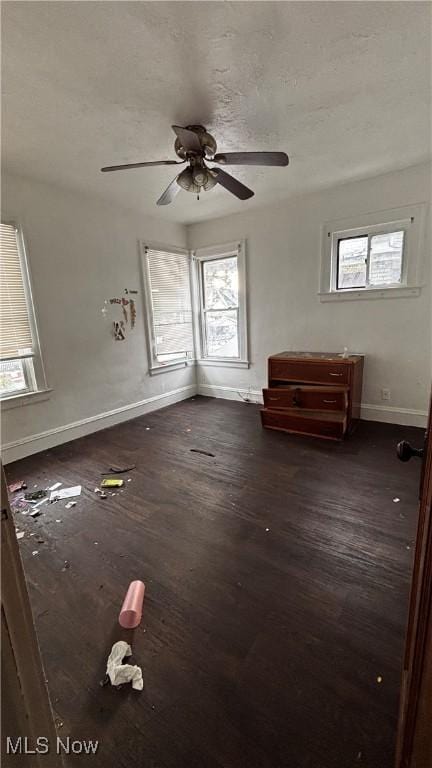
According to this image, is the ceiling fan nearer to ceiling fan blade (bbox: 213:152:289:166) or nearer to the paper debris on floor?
ceiling fan blade (bbox: 213:152:289:166)

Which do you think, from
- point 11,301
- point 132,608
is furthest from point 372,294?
point 11,301

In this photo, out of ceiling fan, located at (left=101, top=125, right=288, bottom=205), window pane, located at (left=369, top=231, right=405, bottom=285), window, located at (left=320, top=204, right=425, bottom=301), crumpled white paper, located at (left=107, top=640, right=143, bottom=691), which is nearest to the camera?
crumpled white paper, located at (left=107, top=640, right=143, bottom=691)

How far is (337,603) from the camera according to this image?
142 cm

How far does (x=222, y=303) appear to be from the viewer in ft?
15.0

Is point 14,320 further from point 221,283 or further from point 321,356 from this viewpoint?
point 321,356

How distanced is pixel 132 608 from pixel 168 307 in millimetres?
3699

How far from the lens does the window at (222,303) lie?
169 inches

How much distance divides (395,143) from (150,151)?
193cm

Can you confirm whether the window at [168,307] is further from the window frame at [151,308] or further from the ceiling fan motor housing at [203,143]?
the ceiling fan motor housing at [203,143]

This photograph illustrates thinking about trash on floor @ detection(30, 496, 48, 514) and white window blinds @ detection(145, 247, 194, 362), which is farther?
white window blinds @ detection(145, 247, 194, 362)

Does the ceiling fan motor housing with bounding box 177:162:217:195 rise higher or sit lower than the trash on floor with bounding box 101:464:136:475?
higher

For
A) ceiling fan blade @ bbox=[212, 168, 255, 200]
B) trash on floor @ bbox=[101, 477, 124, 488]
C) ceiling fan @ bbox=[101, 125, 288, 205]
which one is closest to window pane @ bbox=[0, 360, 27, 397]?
trash on floor @ bbox=[101, 477, 124, 488]

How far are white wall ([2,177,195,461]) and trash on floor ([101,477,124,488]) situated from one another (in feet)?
3.54

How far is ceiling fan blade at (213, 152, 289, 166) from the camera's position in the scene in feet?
6.51
